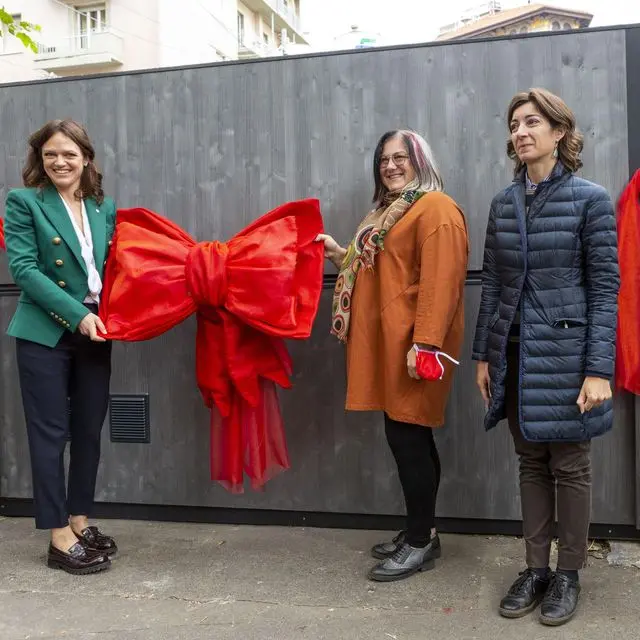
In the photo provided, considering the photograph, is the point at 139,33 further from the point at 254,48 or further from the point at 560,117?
the point at 560,117

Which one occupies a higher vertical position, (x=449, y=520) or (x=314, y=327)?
(x=314, y=327)

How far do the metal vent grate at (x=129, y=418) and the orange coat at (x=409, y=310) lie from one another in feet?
4.41

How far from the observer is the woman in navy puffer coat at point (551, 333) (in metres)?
2.37

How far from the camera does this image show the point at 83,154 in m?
3.10

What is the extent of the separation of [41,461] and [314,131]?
78.4 inches

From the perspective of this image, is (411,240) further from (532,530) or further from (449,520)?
(449,520)

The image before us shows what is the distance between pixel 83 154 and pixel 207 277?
82cm

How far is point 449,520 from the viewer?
11.1ft

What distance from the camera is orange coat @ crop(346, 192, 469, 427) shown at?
8.68 feet

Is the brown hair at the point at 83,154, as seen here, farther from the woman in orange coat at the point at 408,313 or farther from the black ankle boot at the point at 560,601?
the black ankle boot at the point at 560,601

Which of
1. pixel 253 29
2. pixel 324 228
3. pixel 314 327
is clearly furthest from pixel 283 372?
pixel 253 29

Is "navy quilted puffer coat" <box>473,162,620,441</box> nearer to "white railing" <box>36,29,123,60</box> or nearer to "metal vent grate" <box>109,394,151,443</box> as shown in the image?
"metal vent grate" <box>109,394,151,443</box>

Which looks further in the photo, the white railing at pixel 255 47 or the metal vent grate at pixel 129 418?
the white railing at pixel 255 47

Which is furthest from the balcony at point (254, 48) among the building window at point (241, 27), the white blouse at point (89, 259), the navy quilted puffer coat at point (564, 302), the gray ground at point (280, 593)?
the navy quilted puffer coat at point (564, 302)
